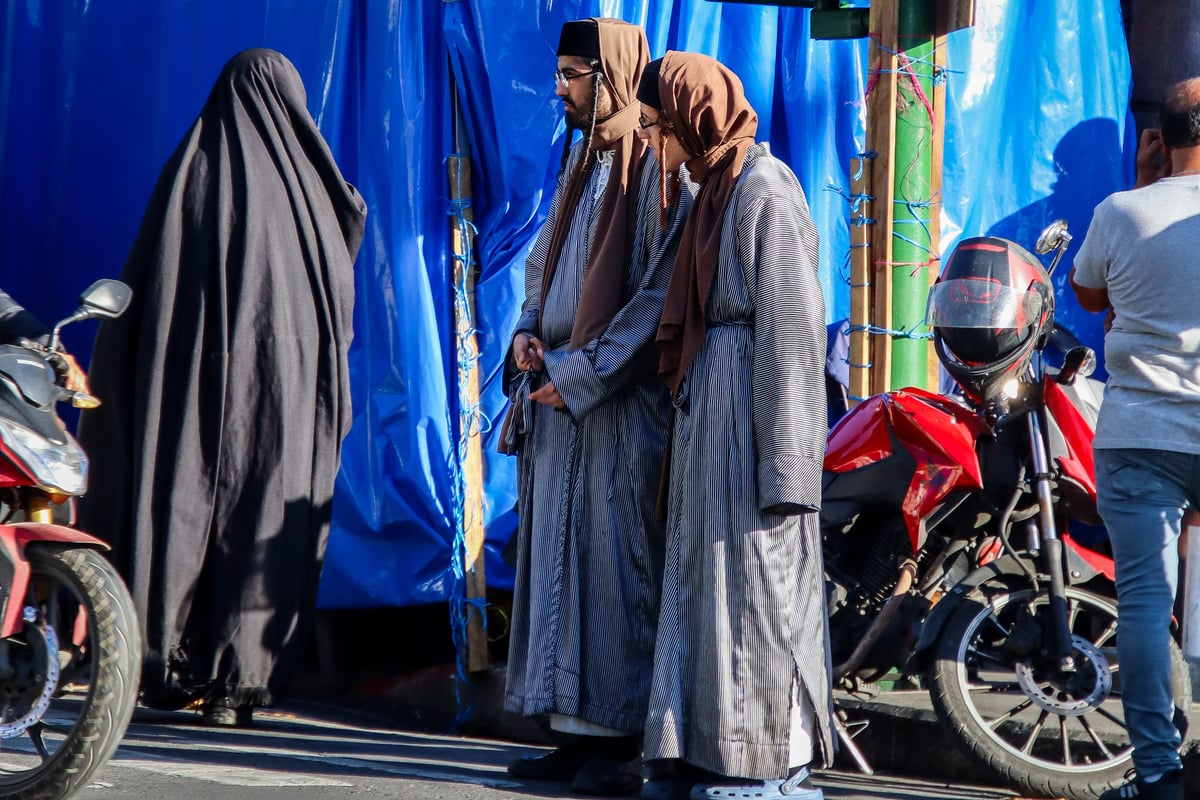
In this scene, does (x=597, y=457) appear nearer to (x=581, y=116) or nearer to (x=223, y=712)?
(x=581, y=116)

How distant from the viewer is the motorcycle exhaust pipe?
4.20m

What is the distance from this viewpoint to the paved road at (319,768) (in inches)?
148

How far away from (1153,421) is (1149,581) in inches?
14.2

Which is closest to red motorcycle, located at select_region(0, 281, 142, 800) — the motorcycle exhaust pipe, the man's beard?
the man's beard

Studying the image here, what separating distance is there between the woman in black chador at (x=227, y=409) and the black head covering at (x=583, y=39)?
1.33 meters

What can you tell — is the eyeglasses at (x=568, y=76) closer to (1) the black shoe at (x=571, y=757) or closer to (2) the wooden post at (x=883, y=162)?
(2) the wooden post at (x=883, y=162)

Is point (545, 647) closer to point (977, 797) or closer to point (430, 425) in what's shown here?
point (977, 797)

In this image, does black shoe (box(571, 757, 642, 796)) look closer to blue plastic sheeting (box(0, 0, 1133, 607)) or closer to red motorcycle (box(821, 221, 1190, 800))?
red motorcycle (box(821, 221, 1190, 800))

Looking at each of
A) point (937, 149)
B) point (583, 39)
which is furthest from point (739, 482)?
point (937, 149)

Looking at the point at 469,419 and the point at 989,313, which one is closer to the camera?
the point at 989,313

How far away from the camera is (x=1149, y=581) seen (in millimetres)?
3512

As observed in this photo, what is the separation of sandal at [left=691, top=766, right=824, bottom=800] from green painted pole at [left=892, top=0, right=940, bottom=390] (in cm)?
169

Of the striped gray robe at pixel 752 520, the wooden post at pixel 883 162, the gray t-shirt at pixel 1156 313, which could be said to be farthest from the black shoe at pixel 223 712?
the gray t-shirt at pixel 1156 313

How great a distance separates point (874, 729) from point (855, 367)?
114 centimetres
